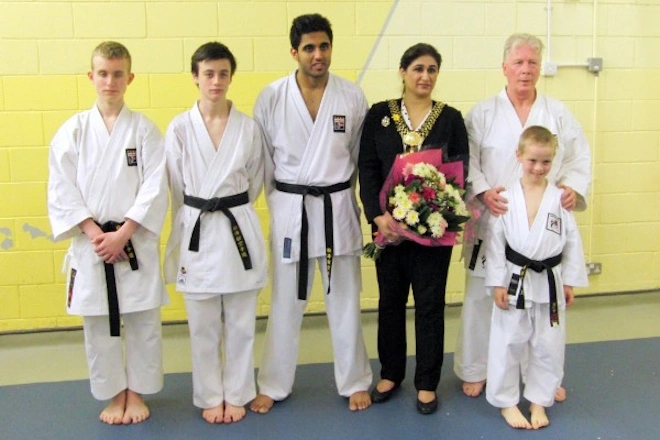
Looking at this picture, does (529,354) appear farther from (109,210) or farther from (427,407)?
(109,210)

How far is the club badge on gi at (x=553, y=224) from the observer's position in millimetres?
2570

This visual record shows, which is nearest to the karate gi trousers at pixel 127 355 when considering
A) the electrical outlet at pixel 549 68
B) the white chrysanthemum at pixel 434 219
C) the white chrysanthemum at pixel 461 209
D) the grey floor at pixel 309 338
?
the grey floor at pixel 309 338

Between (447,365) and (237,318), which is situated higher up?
(237,318)

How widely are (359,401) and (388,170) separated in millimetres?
1043

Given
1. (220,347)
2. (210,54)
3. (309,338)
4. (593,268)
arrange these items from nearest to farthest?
(210,54) → (220,347) → (309,338) → (593,268)

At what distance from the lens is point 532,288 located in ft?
8.50

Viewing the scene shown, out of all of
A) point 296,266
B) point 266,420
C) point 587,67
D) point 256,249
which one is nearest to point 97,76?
point 256,249

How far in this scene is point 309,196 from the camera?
9.20 ft

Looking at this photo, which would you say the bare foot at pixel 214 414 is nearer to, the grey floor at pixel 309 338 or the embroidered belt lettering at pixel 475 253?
the grey floor at pixel 309 338

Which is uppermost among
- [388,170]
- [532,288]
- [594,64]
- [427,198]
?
[594,64]

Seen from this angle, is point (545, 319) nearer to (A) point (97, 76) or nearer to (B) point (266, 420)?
(B) point (266, 420)

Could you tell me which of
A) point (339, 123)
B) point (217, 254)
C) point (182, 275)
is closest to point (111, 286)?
point (182, 275)

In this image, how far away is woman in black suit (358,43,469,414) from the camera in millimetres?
2707

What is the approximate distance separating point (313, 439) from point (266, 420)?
28 cm
